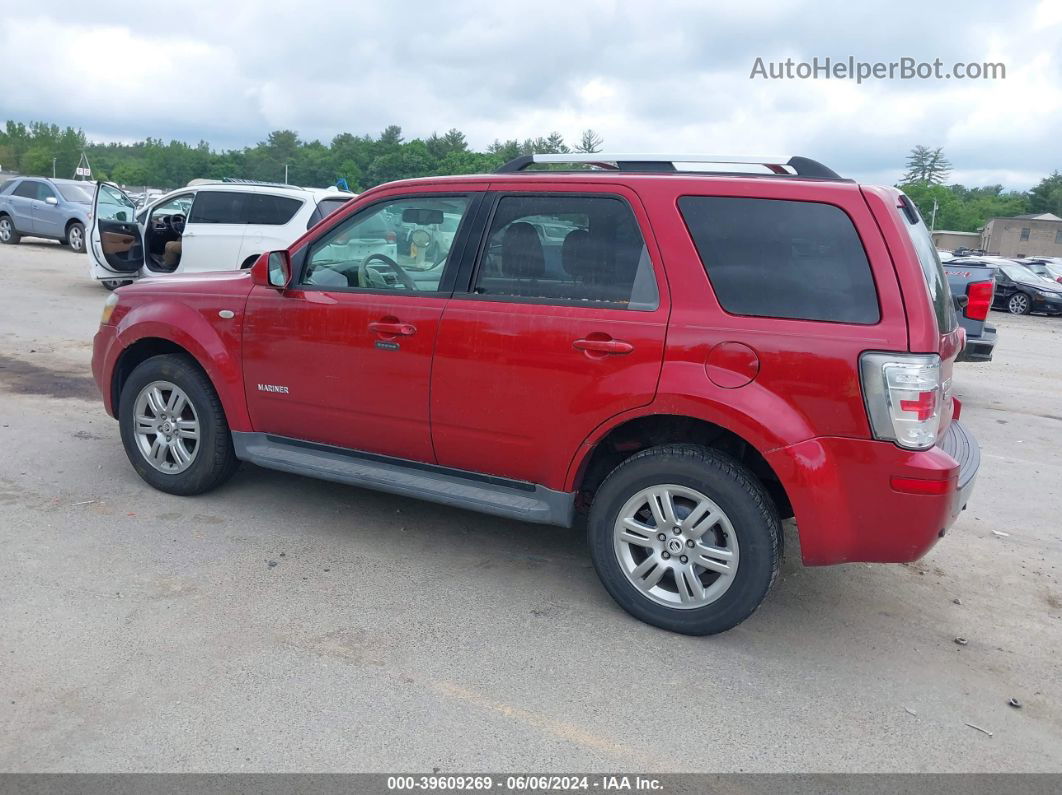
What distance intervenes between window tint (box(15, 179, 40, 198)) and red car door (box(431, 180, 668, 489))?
20.9 metres

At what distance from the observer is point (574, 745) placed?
306 cm

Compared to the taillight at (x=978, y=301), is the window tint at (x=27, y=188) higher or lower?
higher

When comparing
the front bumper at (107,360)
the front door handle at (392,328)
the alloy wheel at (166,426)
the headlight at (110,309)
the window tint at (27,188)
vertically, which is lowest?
the alloy wheel at (166,426)

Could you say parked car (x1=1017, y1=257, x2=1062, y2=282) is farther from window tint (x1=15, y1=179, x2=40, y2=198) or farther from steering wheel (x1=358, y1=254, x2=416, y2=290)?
window tint (x1=15, y1=179, x2=40, y2=198)

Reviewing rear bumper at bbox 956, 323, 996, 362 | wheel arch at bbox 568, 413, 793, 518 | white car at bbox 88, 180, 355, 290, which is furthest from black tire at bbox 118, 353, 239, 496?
rear bumper at bbox 956, 323, 996, 362

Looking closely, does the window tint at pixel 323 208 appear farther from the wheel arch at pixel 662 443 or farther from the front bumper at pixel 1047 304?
the front bumper at pixel 1047 304

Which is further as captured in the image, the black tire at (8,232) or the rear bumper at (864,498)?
the black tire at (8,232)

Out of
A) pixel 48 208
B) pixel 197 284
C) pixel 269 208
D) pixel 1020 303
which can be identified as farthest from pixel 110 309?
pixel 1020 303

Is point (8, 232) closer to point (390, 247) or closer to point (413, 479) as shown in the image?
point (390, 247)

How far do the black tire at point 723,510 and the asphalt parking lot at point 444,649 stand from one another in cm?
12

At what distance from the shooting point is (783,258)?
3.67 metres

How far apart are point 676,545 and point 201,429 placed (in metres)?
2.81

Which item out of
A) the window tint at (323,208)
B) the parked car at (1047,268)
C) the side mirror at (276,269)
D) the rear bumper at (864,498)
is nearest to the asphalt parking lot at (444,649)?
the rear bumper at (864,498)

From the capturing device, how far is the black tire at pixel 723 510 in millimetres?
3658
